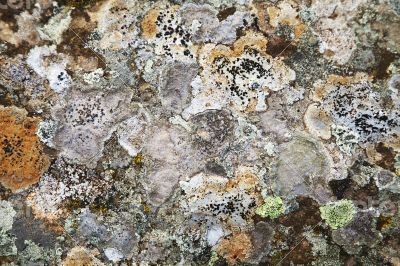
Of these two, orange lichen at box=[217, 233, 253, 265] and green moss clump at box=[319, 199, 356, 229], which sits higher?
green moss clump at box=[319, 199, 356, 229]

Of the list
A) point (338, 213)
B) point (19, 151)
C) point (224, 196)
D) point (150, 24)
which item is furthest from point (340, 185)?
point (19, 151)

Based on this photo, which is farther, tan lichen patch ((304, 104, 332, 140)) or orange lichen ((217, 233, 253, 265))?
orange lichen ((217, 233, 253, 265))

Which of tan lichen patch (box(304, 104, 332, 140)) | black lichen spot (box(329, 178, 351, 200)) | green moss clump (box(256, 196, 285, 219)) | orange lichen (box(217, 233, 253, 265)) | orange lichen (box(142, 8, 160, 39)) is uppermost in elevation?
orange lichen (box(142, 8, 160, 39))

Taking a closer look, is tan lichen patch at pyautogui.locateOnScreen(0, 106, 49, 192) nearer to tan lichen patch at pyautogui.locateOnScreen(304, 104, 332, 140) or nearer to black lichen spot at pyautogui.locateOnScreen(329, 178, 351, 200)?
tan lichen patch at pyautogui.locateOnScreen(304, 104, 332, 140)

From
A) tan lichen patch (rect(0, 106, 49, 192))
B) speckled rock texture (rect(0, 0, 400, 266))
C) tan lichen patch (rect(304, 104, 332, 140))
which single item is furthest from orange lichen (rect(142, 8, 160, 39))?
tan lichen patch (rect(304, 104, 332, 140))

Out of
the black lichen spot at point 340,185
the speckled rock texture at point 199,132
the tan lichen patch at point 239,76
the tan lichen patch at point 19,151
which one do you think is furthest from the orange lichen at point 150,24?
the black lichen spot at point 340,185

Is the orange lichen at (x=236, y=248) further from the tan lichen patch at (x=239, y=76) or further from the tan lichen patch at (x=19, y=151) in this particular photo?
the tan lichen patch at (x=19, y=151)

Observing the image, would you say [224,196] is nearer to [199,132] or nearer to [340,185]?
[199,132]
